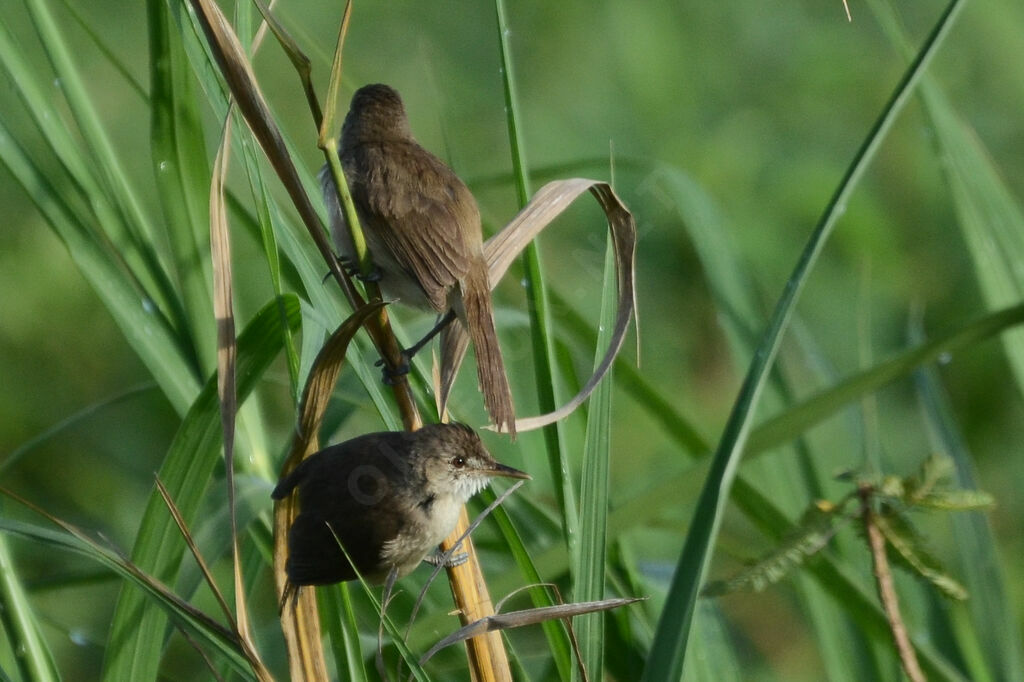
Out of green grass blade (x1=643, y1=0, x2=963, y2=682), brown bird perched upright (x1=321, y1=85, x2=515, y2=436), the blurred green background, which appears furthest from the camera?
the blurred green background

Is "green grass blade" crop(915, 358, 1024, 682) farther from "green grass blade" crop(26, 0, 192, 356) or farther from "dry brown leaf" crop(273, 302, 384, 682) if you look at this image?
"green grass blade" crop(26, 0, 192, 356)

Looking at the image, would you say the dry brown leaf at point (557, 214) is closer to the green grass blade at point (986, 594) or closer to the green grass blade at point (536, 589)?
the green grass blade at point (536, 589)

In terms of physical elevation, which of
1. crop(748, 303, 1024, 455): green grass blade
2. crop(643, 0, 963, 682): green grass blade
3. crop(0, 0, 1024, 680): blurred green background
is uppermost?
crop(0, 0, 1024, 680): blurred green background

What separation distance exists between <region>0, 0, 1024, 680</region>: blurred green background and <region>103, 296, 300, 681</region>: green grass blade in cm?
172

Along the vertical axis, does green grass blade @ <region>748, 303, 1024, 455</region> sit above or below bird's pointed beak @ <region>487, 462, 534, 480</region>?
below

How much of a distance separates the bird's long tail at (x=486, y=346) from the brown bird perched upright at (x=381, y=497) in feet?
0.27

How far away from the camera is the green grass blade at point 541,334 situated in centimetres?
198

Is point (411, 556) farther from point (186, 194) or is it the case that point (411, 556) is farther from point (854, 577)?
point (854, 577)

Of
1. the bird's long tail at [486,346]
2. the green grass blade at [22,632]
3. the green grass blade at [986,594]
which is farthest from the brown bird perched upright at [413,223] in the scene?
the green grass blade at [986,594]

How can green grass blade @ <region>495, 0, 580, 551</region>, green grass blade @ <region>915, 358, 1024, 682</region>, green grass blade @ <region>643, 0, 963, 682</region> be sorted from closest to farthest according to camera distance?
1. green grass blade @ <region>643, 0, 963, 682</region>
2. green grass blade @ <region>495, 0, 580, 551</region>
3. green grass blade @ <region>915, 358, 1024, 682</region>

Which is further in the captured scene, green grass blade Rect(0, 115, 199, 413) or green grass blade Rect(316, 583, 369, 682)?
green grass blade Rect(0, 115, 199, 413)

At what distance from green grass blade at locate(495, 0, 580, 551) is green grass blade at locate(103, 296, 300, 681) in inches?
15.7

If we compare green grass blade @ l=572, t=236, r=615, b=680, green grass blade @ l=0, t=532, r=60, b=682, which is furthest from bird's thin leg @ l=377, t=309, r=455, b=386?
green grass blade @ l=0, t=532, r=60, b=682

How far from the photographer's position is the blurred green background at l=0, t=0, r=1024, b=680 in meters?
4.66
